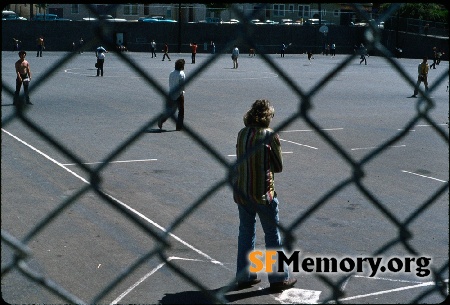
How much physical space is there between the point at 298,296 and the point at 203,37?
195ft

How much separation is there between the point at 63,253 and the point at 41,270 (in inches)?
23.4

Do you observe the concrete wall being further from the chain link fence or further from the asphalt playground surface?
the chain link fence

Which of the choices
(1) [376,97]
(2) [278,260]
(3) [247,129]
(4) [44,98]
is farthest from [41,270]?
(1) [376,97]

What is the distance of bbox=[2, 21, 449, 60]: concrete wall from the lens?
57406 millimetres

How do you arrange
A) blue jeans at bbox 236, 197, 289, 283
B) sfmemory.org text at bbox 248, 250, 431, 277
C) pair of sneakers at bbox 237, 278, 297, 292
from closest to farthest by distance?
sfmemory.org text at bbox 248, 250, 431, 277, blue jeans at bbox 236, 197, 289, 283, pair of sneakers at bbox 237, 278, 297, 292

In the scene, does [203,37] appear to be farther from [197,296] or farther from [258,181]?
[258,181]

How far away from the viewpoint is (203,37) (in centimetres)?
6494

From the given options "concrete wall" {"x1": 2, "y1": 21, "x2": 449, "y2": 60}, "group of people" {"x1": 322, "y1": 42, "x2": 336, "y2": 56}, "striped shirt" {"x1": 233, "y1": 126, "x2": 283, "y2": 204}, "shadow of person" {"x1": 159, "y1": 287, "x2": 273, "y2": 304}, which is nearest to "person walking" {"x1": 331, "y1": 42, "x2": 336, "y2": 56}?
"group of people" {"x1": 322, "y1": 42, "x2": 336, "y2": 56}

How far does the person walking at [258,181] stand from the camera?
16.0ft

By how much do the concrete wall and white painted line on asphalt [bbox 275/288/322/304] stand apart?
48.6m

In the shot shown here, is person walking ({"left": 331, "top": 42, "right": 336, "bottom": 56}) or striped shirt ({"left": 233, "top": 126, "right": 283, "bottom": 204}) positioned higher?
striped shirt ({"left": 233, "top": 126, "right": 283, "bottom": 204})

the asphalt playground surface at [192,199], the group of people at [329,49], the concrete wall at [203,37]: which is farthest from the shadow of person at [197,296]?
the group of people at [329,49]

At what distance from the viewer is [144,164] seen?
44.6 ft

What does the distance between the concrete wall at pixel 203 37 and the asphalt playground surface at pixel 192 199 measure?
3573 cm
